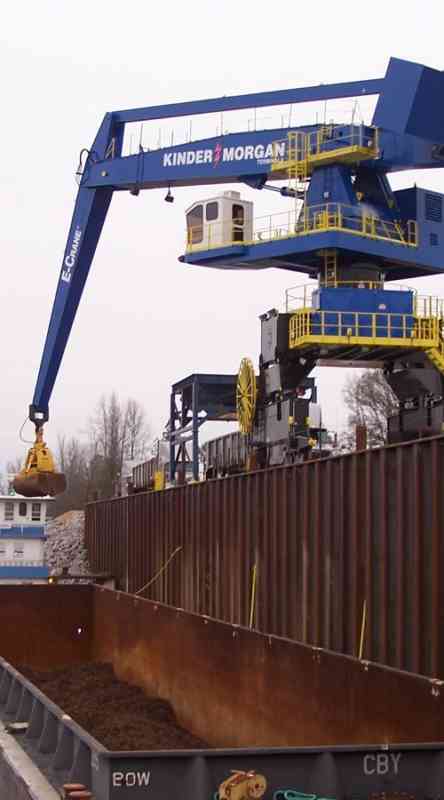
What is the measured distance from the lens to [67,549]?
42.1 m

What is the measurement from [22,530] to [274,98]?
46.7ft

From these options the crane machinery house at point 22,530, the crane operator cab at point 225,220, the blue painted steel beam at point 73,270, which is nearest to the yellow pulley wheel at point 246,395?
the crane operator cab at point 225,220

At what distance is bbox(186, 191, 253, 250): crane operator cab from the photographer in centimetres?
3294

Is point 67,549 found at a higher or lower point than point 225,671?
higher

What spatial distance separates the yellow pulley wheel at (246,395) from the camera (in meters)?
30.5

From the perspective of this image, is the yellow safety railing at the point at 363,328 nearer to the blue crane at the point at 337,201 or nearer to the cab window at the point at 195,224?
the blue crane at the point at 337,201

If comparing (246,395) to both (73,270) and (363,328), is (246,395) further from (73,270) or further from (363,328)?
(73,270)

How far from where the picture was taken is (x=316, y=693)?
Answer: 12375 mm

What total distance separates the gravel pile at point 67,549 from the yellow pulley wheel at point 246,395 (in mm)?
6054

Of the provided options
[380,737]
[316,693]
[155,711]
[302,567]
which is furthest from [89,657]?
[380,737]

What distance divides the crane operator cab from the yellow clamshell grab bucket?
283 inches

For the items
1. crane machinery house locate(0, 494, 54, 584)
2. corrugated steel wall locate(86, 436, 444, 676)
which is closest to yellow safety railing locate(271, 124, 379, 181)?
corrugated steel wall locate(86, 436, 444, 676)

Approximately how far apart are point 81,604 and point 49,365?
484 inches

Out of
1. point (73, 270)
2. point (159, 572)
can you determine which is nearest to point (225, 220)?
point (73, 270)
